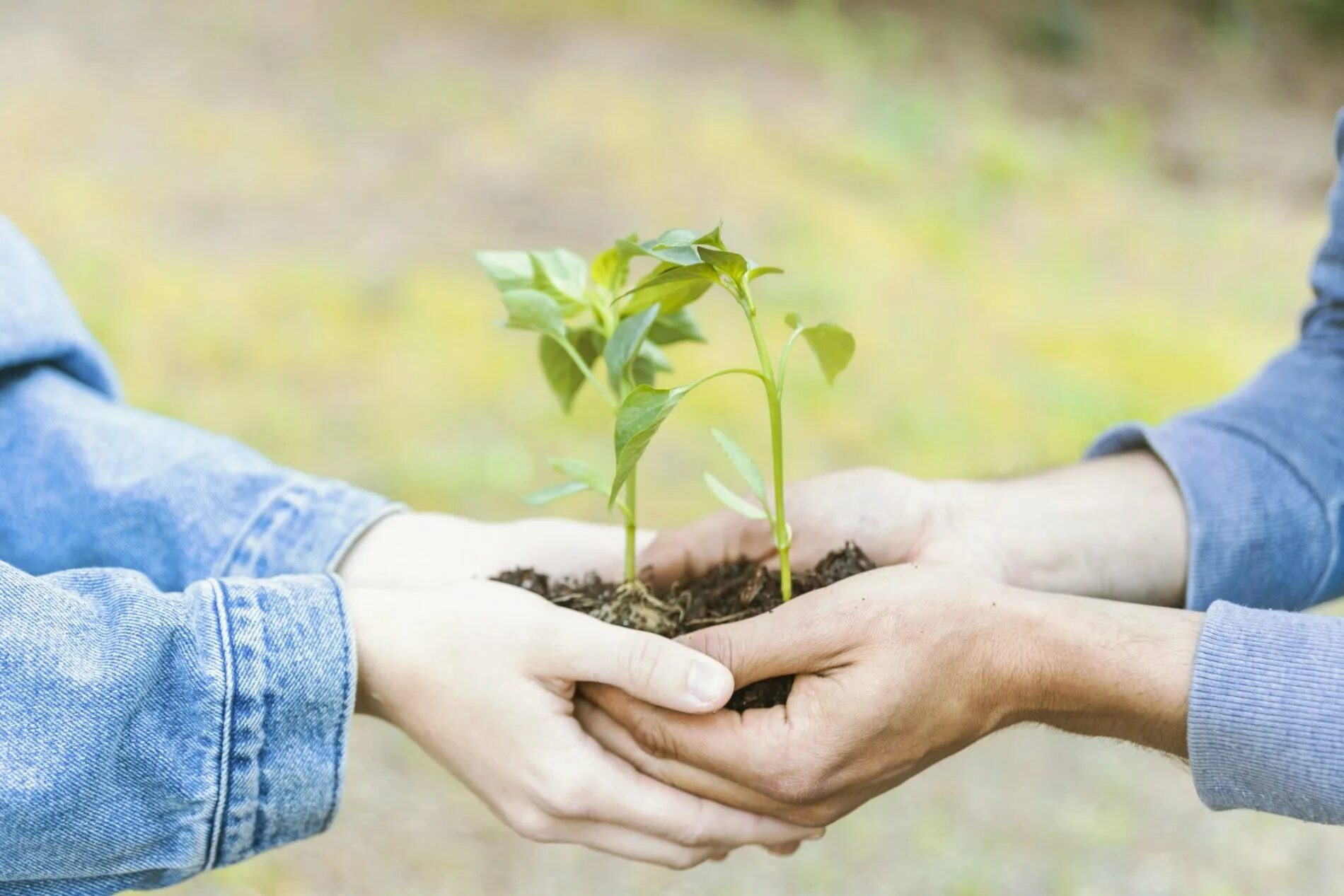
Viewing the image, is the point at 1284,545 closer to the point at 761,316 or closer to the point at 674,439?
the point at 674,439

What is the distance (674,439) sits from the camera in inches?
118

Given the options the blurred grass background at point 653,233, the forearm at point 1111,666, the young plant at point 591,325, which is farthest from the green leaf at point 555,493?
the blurred grass background at point 653,233

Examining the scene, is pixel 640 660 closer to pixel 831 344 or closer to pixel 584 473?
pixel 584 473

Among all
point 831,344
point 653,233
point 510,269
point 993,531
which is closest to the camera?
point 831,344

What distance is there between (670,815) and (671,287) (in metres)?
0.42

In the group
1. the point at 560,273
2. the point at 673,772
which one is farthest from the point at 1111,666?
the point at 560,273

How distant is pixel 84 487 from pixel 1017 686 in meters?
0.79

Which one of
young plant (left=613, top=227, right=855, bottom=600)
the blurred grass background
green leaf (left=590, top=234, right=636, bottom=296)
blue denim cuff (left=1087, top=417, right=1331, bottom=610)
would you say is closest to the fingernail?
young plant (left=613, top=227, right=855, bottom=600)

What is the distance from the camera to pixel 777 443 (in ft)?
2.99

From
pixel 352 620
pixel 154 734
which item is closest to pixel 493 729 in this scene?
pixel 352 620

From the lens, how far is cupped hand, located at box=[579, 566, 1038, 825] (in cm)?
87

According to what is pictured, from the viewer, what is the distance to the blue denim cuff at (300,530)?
1.04 metres

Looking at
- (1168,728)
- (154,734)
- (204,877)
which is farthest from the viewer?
(204,877)

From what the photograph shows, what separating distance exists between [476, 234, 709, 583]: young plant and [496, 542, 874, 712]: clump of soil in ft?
0.11
